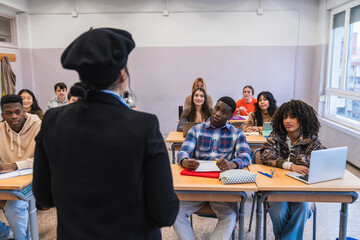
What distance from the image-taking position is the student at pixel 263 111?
13.7ft

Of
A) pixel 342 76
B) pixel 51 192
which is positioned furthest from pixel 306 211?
pixel 342 76

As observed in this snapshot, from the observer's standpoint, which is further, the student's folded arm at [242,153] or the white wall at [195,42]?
the white wall at [195,42]

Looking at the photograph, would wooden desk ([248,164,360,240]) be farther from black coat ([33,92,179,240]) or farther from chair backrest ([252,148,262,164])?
black coat ([33,92,179,240])

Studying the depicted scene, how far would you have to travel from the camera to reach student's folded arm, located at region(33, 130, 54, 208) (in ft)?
3.33

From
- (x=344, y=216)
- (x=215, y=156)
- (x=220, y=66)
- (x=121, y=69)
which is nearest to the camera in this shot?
(x=121, y=69)

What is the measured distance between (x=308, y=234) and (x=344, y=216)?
75 cm

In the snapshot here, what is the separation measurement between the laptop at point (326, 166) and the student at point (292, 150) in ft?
0.54

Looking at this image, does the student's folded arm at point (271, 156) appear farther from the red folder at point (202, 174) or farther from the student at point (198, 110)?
the student at point (198, 110)

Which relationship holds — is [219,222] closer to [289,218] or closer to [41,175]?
[289,218]

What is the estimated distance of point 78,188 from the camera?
2.99 feet

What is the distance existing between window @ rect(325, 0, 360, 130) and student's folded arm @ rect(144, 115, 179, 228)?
479 cm

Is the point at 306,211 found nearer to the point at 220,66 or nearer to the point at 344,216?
the point at 344,216

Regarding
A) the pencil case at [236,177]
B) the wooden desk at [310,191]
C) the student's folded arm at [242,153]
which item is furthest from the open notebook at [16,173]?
the wooden desk at [310,191]

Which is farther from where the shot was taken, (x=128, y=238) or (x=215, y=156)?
(x=215, y=156)
